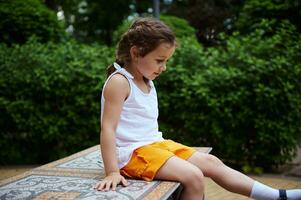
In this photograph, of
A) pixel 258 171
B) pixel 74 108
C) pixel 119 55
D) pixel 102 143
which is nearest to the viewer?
pixel 102 143

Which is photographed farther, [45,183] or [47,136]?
[47,136]

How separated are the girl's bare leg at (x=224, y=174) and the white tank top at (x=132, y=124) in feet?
1.00

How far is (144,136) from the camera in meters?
2.48

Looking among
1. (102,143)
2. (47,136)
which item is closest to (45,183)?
(102,143)

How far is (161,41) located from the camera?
239 cm

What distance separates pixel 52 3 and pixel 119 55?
10839 mm

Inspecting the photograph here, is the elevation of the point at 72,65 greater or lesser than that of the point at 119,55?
lesser

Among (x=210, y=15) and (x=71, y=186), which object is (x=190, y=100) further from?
(x=210, y=15)

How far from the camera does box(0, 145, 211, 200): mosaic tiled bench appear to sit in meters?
2.05

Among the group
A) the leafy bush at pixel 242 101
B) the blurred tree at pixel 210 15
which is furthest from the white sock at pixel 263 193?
the blurred tree at pixel 210 15

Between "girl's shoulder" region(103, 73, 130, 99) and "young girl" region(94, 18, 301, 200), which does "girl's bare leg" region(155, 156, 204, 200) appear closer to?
"young girl" region(94, 18, 301, 200)

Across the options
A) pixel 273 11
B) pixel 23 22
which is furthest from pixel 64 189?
pixel 273 11

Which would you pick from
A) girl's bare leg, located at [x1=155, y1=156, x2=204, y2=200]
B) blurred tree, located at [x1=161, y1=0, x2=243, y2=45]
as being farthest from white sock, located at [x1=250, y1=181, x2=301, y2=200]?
blurred tree, located at [x1=161, y1=0, x2=243, y2=45]

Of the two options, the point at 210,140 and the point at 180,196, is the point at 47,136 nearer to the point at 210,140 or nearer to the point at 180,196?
the point at 210,140
